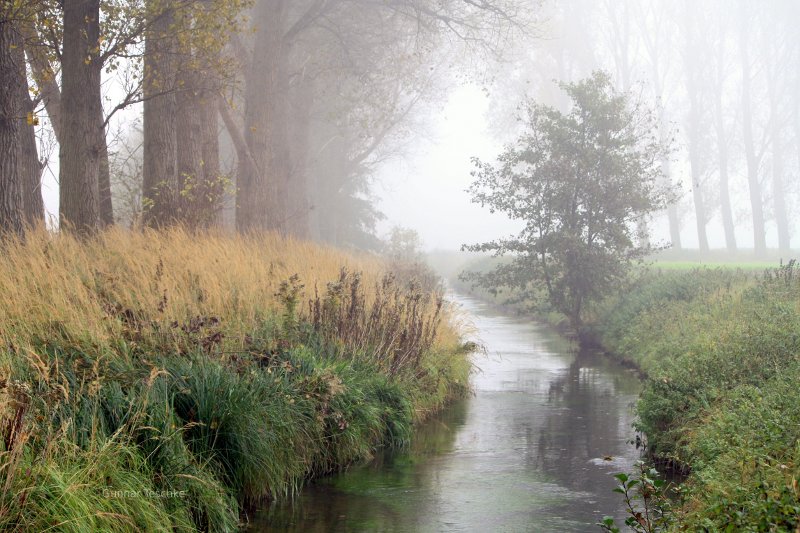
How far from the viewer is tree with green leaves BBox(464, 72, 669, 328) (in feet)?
69.4

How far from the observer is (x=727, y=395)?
364 inches

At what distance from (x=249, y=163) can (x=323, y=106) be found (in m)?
12.7

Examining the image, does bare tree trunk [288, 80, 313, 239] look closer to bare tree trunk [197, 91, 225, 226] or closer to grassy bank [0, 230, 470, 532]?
bare tree trunk [197, 91, 225, 226]

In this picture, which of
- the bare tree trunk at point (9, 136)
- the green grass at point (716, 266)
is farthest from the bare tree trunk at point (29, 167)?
the green grass at point (716, 266)

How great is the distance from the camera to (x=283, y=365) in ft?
29.3

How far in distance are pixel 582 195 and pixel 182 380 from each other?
49.8ft

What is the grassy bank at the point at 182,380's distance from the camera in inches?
234

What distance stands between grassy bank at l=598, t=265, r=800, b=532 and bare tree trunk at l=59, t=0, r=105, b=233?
8.82 metres

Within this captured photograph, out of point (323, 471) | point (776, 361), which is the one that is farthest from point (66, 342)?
point (776, 361)

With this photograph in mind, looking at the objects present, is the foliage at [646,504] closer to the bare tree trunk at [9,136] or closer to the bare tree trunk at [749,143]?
the bare tree trunk at [9,136]

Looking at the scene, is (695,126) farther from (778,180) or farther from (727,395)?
(727,395)

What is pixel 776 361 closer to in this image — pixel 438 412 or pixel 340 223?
pixel 438 412

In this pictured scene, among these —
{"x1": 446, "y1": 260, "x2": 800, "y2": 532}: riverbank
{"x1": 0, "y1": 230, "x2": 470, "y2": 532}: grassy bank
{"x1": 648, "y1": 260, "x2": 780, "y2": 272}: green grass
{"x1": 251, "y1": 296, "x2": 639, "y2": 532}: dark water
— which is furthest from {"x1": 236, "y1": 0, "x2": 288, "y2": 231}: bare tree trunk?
{"x1": 648, "y1": 260, "x2": 780, "y2": 272}: green grass

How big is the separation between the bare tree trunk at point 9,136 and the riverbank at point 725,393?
856 cm
